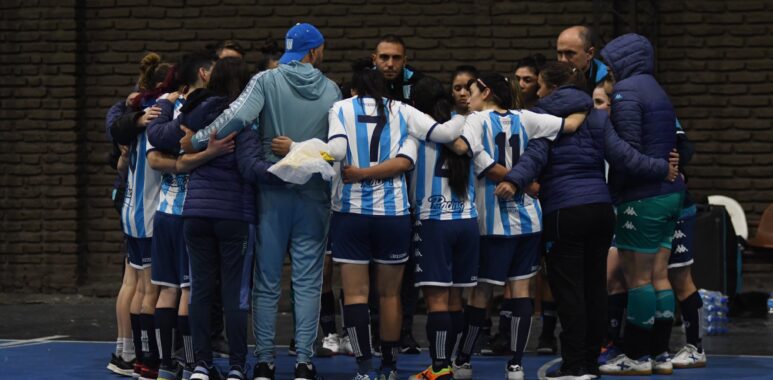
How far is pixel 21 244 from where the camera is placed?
41.8 ft

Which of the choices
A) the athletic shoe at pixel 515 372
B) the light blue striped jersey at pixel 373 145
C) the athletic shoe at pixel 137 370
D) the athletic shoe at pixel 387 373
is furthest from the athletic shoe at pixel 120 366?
the athletic shoe at pixel 515 372

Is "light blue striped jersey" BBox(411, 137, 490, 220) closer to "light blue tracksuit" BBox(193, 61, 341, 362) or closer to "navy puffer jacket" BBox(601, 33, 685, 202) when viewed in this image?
"light blue tracksuit" BBox(193, 61, 341, 362)

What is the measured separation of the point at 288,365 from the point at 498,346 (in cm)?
148

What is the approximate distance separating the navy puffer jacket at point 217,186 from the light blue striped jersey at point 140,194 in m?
0.67

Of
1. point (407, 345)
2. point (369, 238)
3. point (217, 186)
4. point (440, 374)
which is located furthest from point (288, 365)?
point (217, 186)

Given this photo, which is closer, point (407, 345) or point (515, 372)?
point (515, 372)

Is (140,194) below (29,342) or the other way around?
the other way around

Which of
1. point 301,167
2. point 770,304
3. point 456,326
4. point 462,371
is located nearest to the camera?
point 301,167

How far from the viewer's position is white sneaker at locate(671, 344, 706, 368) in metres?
8.14

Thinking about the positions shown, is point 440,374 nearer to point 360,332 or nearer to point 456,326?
point 456,326

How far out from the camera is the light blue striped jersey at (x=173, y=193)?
23.6ft

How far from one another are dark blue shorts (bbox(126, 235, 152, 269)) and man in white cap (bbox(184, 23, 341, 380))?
0.85 meters

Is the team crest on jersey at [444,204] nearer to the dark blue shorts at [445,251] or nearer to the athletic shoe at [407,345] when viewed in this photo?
the dark blue shorts at [445,251]

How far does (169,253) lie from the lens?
23.9ft
